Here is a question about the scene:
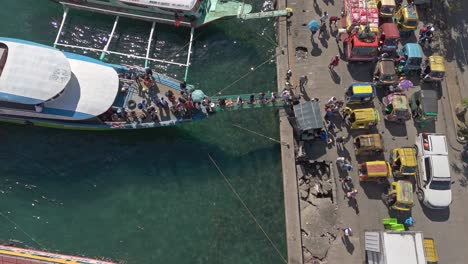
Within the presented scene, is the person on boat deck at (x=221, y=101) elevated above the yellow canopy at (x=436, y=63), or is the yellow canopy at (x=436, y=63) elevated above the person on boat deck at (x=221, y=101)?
the yellow canopy at (x=436, y=63)

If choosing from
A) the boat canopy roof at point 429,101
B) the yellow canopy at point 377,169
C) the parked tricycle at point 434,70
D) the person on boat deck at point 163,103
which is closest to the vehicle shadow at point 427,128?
the boat canopy roof at point 429,101

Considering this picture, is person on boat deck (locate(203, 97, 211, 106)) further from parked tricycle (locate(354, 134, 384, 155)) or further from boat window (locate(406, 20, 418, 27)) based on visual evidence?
boat window (locate(406, 20, 418, 27))

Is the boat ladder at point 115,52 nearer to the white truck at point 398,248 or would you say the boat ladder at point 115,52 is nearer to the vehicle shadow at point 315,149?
the vehicle shadow at point 315,149

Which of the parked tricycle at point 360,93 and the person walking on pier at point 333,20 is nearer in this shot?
the parked tricycle at point 360,93

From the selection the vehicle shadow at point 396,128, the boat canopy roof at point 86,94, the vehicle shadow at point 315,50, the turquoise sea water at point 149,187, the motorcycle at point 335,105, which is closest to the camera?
the turquoise sea water at point 149,187

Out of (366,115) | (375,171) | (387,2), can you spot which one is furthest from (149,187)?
(387,2)

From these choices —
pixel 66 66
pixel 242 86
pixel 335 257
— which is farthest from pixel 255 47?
pixel 335 257

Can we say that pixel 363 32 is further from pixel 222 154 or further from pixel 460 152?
pixel 222 154

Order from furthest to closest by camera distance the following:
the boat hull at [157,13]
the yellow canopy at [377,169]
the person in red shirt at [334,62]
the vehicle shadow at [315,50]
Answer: the vehicle shadow at [315,50] < the boat hull at [157,13] < the person in red shirt at [334,62] < the yellow canopy at [377,169]
